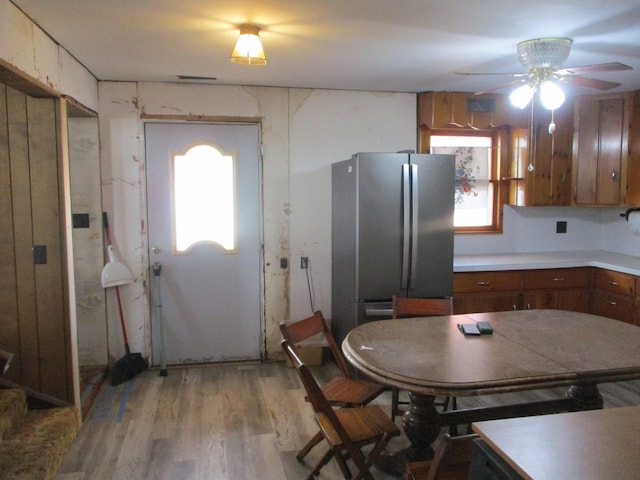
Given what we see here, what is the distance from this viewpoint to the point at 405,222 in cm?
357

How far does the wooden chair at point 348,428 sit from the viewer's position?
2111 mm

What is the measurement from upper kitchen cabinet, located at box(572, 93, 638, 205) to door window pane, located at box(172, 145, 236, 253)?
309 cm

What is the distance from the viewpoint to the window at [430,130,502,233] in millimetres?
4500

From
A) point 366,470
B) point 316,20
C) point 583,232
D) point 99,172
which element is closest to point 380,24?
point 316,20

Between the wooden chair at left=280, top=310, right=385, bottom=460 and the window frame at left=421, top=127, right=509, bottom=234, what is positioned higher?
the window frame at left=421, top=127, right=509, bottom=234

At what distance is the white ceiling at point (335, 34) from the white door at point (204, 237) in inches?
22.3

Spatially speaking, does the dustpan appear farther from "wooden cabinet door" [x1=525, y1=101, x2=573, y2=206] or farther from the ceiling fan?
"wooden cabinet door" [x1=525, y1=101, x2=573, y2=206]

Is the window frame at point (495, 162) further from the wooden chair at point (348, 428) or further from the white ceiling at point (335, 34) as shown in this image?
the wooden chair at point (348, 428)

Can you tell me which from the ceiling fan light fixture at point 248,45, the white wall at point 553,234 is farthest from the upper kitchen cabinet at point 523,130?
the ceiling fan light fixture at point 248,45

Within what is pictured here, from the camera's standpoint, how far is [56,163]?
2.92 m

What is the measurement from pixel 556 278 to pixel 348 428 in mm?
2796

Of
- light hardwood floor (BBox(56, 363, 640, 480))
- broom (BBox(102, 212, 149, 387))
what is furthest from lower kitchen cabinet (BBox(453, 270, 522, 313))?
broom (BBox(102, 212, 149, 387))

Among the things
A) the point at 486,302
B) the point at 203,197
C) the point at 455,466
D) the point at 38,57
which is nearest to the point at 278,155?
the point at 203,197

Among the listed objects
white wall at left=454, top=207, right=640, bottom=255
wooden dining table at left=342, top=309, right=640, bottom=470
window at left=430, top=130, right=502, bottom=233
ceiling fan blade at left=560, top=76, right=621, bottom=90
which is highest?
ceiling fan blade at left=560, top=76, right=621, bottom=90
